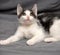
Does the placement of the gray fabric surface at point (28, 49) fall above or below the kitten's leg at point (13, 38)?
below

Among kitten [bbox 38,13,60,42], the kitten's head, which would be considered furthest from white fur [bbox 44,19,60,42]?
the kitten's head

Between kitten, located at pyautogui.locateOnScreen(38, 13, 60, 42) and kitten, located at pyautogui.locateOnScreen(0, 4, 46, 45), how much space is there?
0.24 feet

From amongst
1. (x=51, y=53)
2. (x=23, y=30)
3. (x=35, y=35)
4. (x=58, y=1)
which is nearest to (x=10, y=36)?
(x=23, y=30)

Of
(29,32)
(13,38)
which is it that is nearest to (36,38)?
(29,32)

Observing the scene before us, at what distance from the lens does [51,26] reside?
190cm

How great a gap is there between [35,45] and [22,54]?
0.20 m

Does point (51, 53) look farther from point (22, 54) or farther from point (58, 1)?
point (58, 1)

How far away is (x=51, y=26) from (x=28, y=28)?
0.79 ft

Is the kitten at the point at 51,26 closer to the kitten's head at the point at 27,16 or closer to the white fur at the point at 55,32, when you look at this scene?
the white fur at the point at 55,32

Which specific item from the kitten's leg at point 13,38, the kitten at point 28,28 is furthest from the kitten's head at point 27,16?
the kitten's leg at point 13,38

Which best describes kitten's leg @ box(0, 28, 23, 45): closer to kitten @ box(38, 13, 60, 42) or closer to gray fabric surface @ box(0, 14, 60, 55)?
gray fabric surface @ box(0, 14, 60, 55)

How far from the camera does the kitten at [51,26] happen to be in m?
1.84

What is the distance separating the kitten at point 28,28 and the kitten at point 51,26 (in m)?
0.07

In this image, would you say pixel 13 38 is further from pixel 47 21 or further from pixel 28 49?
pixel 47 21
